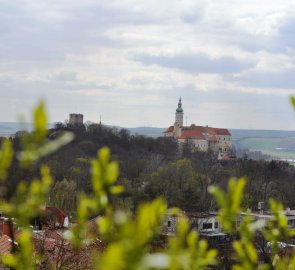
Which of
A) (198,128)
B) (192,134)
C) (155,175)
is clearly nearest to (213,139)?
(198,128)

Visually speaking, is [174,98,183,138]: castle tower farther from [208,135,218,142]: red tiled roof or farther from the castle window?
the castle window

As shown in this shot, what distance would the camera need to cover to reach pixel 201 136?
107 m

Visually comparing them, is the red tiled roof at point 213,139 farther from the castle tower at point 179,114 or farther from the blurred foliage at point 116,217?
the blurred foliage at point 116,217

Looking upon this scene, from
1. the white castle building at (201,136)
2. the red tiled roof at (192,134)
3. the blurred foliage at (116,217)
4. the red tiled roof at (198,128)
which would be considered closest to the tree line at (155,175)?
the red tiled roof at (192,134)

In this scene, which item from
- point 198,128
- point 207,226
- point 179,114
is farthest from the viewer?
point 179,114

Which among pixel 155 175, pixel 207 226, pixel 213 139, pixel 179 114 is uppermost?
pixel 179 114

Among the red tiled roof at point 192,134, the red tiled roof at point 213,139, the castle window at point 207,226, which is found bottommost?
the castle window at point 207,226

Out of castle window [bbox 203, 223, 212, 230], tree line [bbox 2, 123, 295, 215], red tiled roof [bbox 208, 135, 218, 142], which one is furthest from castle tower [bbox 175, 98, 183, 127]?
castle window [bbox 203, 223, 212, 230]

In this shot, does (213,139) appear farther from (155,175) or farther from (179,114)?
(155,175)

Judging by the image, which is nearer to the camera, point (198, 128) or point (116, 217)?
point (116, 217)

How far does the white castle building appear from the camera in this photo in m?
106

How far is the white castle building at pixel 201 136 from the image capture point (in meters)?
106

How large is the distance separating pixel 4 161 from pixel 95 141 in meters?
76.6

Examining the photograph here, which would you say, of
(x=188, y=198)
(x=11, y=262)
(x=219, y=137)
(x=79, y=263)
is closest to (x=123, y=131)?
(x=219, y=137)
